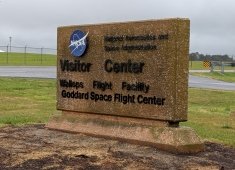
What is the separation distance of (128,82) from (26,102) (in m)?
7.70

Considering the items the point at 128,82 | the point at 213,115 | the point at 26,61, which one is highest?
the point at 128,82

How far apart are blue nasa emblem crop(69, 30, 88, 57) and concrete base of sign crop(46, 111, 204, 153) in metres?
1.13

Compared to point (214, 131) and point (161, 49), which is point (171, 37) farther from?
point (214, 131)

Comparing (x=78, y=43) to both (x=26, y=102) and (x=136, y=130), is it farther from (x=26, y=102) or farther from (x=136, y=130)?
(x=26, y=102)

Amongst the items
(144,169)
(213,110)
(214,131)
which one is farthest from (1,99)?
(144,169)

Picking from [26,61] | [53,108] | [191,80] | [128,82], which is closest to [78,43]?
[128,82]

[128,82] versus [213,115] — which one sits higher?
[128,82]

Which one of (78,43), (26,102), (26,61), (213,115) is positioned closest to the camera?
(78,43)

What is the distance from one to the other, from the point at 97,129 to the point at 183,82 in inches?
75.0

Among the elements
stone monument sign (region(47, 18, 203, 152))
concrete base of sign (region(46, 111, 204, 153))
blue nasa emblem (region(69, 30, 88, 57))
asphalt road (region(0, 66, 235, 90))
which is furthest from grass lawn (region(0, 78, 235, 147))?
asphalt road (region(0, 66, 235, 90))

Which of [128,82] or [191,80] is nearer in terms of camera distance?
[128,82]

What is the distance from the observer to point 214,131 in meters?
11.5

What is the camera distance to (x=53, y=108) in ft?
49.4

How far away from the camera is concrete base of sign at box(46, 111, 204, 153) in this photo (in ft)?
27.5
